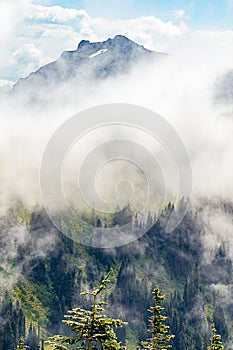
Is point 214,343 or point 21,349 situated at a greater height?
point 21,349

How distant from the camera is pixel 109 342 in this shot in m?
32.9

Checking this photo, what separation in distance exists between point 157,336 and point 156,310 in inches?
92.2


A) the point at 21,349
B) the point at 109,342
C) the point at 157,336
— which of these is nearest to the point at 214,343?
the point at 157,336

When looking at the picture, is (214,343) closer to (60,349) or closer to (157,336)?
(157,336)

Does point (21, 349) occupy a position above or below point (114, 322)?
above

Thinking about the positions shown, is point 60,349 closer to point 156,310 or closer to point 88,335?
point 88,335

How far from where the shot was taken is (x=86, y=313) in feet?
111

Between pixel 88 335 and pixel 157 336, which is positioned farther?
pixel 157 336

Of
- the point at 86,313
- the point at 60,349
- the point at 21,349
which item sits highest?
the point at 21,349

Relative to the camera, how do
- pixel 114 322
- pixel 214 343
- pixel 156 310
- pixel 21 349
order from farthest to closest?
pixel 21 349 < pixel 214 343 < pixel 156 310 < pixel 114 322

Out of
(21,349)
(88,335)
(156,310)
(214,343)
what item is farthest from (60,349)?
(21,349)

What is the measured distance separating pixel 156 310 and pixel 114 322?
8.50m

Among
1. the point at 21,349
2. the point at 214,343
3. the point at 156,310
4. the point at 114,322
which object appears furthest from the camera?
the point at 21,349

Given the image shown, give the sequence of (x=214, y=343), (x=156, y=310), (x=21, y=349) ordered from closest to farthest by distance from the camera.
Result: (x=156, y=310) → (x=214, y=343) → (x=21, y=349)
